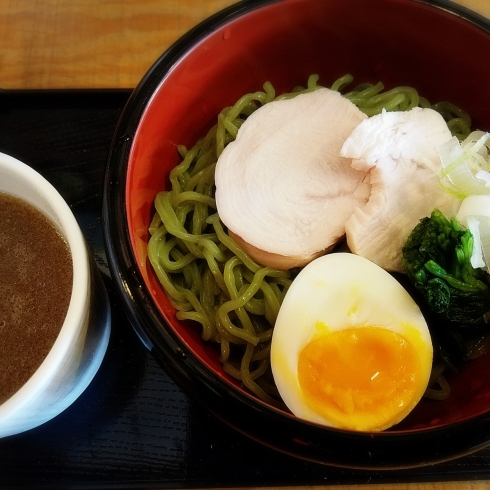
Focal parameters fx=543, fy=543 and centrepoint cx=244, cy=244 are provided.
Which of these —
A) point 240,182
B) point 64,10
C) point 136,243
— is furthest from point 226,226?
point 64,10

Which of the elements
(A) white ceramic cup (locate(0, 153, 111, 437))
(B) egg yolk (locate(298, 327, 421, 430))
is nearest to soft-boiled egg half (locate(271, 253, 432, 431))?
(B) egg yolk (locate(298, 327, 421, 430))

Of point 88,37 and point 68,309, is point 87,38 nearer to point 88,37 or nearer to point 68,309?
point 88,37

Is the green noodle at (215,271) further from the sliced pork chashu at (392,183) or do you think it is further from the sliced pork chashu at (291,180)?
the sliced pork chashu at (392,183)

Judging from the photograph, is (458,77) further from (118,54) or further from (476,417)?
(118,54)

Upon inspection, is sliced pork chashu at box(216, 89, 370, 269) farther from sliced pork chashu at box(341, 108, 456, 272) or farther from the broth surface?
the broth surface

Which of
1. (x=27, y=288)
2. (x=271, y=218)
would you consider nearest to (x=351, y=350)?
(x=271, y=218)
